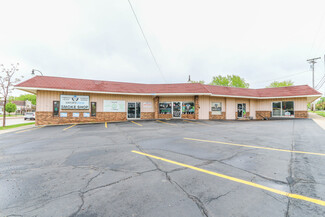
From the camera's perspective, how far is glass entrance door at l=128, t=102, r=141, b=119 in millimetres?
17875

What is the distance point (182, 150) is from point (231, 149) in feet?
6.08

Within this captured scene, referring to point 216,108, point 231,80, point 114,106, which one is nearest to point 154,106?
point 114,106

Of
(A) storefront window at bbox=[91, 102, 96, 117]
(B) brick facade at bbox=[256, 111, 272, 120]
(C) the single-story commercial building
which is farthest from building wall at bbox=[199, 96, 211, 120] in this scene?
(A) storefront window at bbox=[91, 102, 96, 117]

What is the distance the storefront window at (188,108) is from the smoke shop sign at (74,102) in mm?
11985

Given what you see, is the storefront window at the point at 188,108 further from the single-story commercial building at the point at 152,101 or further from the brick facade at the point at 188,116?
the brick facade at the point at 188,116

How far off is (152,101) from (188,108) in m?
5.03

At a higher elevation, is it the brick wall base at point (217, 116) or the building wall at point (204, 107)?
the building wall at point (204, 107)

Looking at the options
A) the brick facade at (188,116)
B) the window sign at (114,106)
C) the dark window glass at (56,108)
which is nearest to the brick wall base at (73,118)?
the dark window glass at (56,108)

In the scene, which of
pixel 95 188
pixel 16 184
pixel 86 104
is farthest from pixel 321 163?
pixel 86 104

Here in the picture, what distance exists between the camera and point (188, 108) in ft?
59.8

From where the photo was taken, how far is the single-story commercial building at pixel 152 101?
14602 millimetres

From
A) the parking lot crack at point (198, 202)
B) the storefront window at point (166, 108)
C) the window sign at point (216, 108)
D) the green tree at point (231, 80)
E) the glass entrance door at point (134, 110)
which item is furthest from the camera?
the green tree at point (231, 80)

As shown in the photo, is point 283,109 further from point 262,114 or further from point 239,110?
point 239,110

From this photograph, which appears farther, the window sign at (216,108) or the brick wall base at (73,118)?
the window sign at (216,108)
